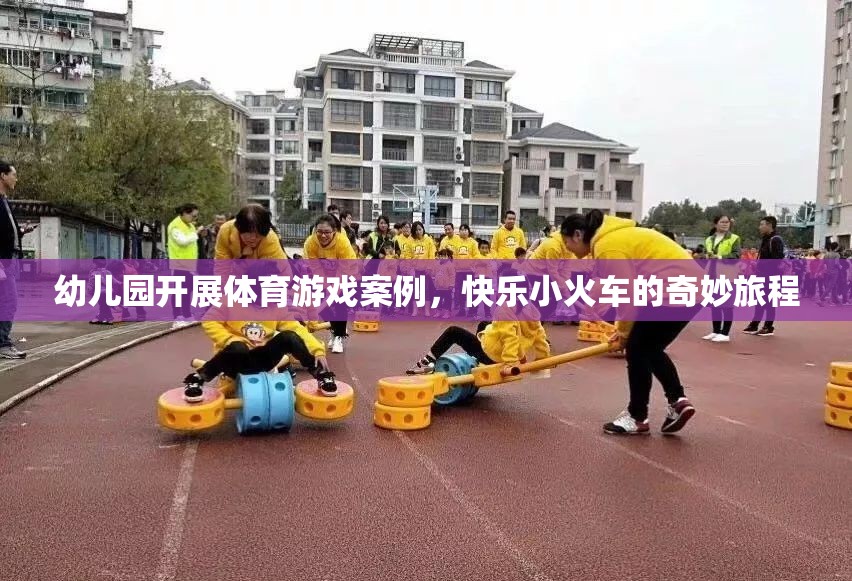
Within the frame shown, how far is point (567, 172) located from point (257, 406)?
53.0m

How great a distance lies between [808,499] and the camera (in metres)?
4.28

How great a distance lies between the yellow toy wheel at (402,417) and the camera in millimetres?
5590

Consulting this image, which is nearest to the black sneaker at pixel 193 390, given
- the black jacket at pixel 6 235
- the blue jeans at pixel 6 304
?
the blue jeans at pixel 6 304

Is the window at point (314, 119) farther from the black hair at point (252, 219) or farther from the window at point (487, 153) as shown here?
the black hair at point (252, 219)

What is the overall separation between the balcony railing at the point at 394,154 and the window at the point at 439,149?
1.47m

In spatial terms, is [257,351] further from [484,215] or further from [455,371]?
[484,215]

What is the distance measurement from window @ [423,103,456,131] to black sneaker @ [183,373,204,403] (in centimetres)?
4764

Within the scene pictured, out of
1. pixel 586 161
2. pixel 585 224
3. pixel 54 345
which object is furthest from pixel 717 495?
pixel 586 161

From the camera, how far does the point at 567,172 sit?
55.7 m

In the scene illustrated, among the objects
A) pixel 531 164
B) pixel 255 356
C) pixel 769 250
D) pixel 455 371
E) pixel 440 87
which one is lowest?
pixel 455 371

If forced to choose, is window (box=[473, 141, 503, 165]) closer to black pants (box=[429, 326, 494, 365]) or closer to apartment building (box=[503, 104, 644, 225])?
apartment building (box=[503, 104, 644, 225])

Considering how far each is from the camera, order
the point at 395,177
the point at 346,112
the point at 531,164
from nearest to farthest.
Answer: the point at 346,112
the point at 395,177
the point at 531,164

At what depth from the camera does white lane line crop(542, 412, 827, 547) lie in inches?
147

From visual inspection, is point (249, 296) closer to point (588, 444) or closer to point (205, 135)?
point (588, 444)
